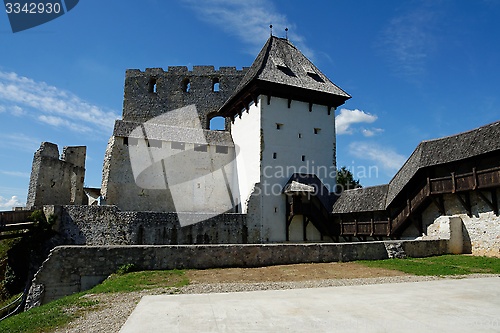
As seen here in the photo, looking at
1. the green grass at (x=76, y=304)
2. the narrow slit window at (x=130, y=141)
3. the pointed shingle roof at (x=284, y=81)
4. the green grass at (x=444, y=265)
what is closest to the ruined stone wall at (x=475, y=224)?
the green grass at (x=444, y=265)

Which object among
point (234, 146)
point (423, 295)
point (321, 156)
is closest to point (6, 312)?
point (423, 295)

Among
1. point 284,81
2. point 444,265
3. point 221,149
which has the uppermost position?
point 284,81

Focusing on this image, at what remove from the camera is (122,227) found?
55.5 feet

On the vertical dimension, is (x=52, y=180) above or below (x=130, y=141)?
below

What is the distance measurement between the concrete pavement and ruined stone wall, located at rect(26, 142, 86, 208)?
16591 mm

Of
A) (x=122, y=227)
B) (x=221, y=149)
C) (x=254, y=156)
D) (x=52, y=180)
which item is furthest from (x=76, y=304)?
(x=221, y=149)

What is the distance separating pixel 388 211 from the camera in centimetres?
1708

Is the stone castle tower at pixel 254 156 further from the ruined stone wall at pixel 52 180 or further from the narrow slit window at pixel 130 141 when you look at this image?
the ruined stone wall at pixel 52 180

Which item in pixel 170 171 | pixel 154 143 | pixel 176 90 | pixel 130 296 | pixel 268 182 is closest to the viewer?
pixel 130 296

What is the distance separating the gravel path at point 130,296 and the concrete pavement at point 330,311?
0.99 ft

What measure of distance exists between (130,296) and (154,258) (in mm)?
3391

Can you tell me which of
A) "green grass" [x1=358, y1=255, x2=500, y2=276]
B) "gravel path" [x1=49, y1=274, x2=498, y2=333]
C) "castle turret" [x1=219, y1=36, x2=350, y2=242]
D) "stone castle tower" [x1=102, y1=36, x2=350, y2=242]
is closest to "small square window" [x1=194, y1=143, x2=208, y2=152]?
"stone castle tower" [x1=102, y1=36, x2=350, y2=242]

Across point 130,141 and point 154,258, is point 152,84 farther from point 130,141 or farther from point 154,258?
point 154,258

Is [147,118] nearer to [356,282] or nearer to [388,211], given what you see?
[388,211]
